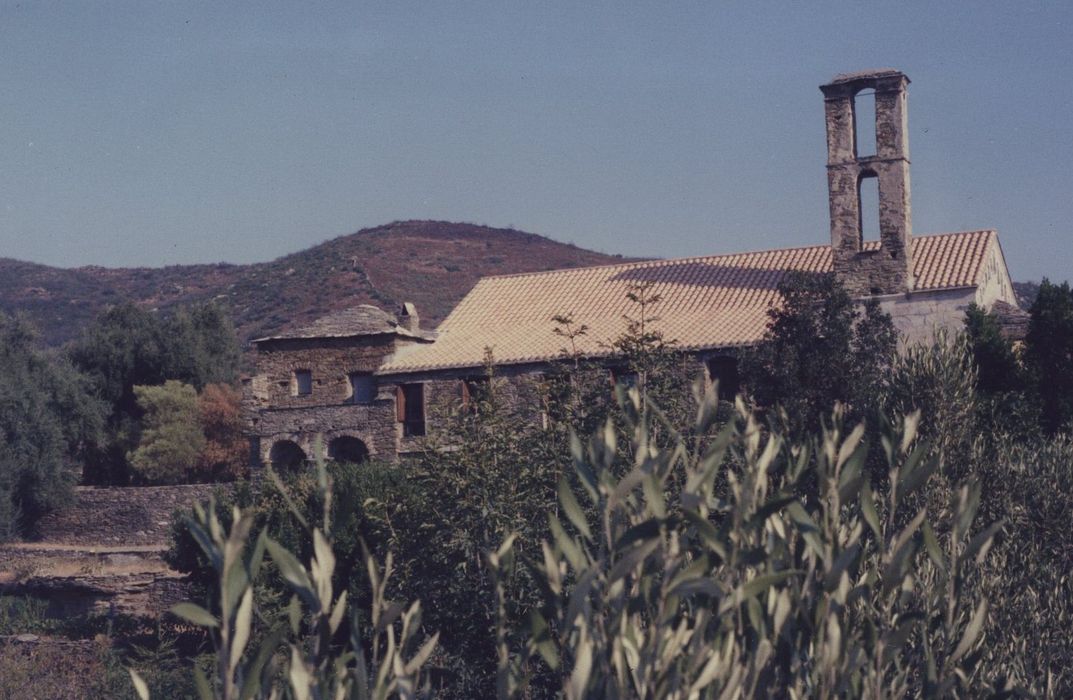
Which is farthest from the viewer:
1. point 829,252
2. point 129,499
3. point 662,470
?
point 129,499

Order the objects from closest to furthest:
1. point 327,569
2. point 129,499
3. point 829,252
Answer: point 327,569 → point 829,252 → point 129,499

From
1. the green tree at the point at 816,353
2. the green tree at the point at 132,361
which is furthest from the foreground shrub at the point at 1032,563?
the green tree at the point at 132,361

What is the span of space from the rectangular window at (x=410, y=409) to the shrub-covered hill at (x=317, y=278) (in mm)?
28223

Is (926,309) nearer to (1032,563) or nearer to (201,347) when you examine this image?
(1032,563)

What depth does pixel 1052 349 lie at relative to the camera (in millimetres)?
21734

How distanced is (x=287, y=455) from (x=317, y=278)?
3689 centimetres

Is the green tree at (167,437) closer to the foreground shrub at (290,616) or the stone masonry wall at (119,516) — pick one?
the stone masonry wall at (119,516)

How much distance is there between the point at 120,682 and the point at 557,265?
6116 cm

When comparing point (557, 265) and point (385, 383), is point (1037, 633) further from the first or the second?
point (557, 265)

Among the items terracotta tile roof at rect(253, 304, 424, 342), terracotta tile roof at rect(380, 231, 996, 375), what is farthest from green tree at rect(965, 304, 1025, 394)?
terracotta tile roof at rect(253, 304, 424, 342)

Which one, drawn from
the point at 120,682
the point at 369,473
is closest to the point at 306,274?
the point at 369,473

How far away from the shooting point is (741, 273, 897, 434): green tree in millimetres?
19031

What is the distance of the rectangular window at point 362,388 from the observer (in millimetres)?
29828

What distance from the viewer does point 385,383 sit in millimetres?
29016
